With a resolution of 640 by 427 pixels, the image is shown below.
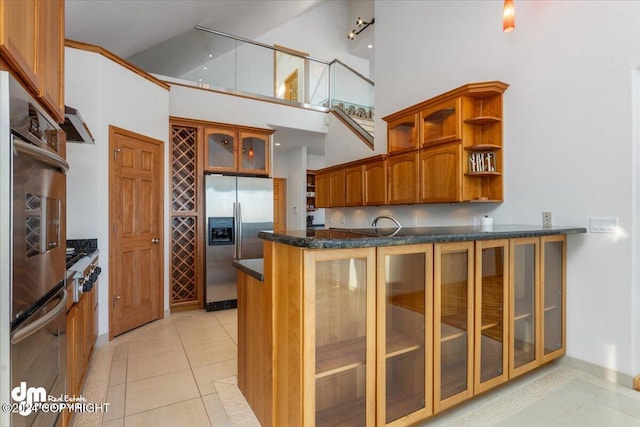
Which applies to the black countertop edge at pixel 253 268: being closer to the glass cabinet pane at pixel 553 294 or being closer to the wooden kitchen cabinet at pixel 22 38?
the wooden kitchen cabinet at pixel 22 38

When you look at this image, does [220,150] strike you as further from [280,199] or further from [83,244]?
[280,199]

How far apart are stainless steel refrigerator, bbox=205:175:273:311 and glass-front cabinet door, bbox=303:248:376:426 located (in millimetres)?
3063

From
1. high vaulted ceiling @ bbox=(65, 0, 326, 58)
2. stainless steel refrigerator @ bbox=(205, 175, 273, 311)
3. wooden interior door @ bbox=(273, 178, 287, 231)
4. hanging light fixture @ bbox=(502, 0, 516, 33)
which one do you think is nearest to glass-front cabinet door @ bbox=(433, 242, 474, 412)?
hanging light fixture @ bbox=(502, 0, 516, 33)

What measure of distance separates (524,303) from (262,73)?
5017 millimetres

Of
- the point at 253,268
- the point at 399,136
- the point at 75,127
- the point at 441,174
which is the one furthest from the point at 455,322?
the point at 75,127

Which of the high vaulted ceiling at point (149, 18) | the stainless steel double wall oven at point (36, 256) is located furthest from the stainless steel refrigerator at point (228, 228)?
the stainless steel double wall oven at point (36, 256)

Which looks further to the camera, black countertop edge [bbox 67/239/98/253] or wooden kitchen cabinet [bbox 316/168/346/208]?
wooden kitchen cabinet [bbox 316/168/346/208]

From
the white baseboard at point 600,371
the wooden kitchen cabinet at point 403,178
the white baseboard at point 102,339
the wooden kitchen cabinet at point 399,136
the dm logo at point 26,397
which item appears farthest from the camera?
the wooden kitchen cabinet at point 399,136

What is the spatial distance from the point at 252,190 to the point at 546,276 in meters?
3.53

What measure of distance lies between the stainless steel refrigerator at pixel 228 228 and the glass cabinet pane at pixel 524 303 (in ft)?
10.8

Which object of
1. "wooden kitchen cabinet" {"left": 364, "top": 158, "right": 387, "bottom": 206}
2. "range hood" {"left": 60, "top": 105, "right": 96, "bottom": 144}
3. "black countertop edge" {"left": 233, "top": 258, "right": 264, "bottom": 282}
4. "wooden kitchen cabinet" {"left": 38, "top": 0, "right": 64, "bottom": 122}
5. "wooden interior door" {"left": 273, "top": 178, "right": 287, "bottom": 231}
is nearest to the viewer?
"wooden kitchen cabinet" {"left": 38, "top": 0, "right": 64, "bottom": 122}

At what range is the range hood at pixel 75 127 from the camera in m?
2.06

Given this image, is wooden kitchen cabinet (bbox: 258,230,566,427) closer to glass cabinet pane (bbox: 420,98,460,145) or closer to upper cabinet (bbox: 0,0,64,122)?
upper cabinet (bbox: 0,0,64,122)

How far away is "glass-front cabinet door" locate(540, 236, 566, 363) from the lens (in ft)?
7.78
